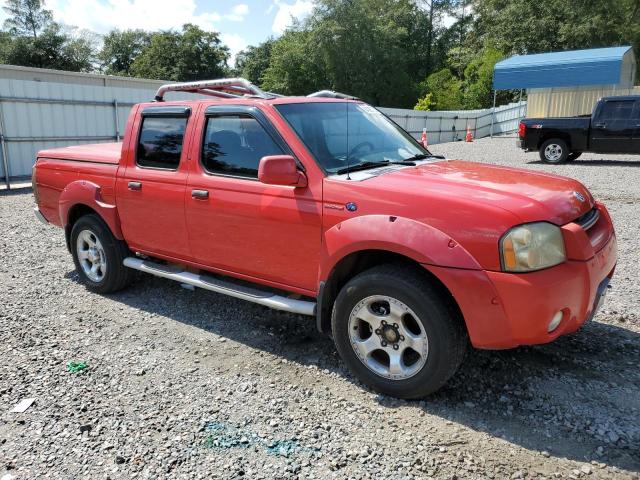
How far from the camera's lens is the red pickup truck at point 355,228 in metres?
2.96

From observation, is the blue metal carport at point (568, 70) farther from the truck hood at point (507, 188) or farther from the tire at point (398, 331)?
the tire at point (398, 331)

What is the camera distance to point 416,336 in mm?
3230

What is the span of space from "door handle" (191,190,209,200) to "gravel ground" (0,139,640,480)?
115cm

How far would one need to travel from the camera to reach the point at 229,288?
165 inches

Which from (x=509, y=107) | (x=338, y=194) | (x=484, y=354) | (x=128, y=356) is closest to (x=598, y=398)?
(x=484, y=354)

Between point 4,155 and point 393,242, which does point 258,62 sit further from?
point 393,242

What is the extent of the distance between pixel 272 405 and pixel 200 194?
69.5 inches

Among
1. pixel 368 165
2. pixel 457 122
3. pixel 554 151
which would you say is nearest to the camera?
pixel 368 165

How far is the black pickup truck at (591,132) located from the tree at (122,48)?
68.9 meters

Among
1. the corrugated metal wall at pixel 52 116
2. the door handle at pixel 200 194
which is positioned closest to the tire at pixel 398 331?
the door handle at pixel 200 194

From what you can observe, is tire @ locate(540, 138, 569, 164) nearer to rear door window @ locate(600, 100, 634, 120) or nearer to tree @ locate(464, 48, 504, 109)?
rear door window @ locate(600, 100, 634, 120)

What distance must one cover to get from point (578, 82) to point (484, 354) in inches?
1010

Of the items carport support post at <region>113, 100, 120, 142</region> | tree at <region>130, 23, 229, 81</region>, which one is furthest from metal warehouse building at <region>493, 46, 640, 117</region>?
tree at <region>130, 23, 229, 81</region>

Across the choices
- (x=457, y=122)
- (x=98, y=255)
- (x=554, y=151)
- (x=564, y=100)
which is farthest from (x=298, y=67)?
(x=98, y=255)
